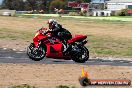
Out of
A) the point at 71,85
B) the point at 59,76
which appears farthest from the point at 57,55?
the point at 59,76

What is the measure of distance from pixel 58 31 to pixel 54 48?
52 centimetres

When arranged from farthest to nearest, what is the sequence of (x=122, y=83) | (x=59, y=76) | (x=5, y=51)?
1. (x=5, y=51)
2. (x=59, y=76)
3. (x=122, y=83)

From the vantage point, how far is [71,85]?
79.0 ft

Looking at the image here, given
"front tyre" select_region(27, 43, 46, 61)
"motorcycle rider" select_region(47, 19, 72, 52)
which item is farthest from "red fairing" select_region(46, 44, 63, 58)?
"front tyre" select_region(27, 43, 46, 61)

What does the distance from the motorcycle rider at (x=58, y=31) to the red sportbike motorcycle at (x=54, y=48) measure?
0.10 metres

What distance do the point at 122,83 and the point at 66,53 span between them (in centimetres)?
188

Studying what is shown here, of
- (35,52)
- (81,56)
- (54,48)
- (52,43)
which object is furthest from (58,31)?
(81,56)

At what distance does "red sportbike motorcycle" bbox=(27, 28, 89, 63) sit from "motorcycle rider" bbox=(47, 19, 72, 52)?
0.10 m

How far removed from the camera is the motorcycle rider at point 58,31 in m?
12.2

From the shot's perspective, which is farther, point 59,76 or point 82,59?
point 59,76

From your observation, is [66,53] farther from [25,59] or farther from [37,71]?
[25,59]

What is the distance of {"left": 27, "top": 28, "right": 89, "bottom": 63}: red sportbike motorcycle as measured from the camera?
40.1ft

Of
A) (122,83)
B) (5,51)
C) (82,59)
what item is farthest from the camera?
(5,51)

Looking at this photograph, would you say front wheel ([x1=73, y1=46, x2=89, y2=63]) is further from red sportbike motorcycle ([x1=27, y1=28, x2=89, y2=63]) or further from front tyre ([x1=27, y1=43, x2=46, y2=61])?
front tyre ([x1=27, y1=43, x2=46, y2=61])
